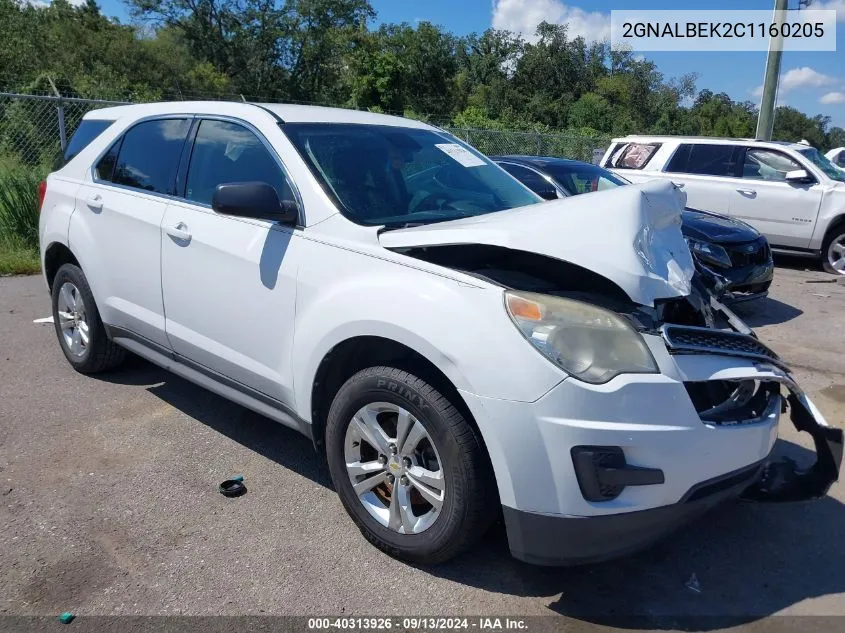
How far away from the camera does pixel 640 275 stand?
254 cm

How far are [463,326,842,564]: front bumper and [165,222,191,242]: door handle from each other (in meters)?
1.95

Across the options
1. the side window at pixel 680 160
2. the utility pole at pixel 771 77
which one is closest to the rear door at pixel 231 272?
the side window at pixel 680 160

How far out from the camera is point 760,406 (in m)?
2.87

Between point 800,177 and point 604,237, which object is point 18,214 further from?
point 800,177

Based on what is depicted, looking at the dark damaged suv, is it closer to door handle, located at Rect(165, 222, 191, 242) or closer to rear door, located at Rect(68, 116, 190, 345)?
rear door, located at Rect(68, 116, 190, 345)

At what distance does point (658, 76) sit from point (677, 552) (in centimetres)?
6092

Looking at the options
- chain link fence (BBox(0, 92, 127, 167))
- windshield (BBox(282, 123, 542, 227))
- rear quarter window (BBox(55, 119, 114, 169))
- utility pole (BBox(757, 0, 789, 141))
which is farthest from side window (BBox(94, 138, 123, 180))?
utility pole (BBox(757, 0, 789, 141))

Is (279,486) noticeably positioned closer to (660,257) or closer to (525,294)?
(525,294)

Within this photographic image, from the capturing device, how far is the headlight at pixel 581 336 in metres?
2.44

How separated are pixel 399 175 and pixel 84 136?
266cm

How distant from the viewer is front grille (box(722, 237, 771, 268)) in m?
7.08

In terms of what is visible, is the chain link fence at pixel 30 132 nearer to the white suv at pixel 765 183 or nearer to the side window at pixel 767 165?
the white suv at pixel 765 183

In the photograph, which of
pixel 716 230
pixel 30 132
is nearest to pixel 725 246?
pixel 716 230

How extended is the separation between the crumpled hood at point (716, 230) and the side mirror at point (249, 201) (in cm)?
512
